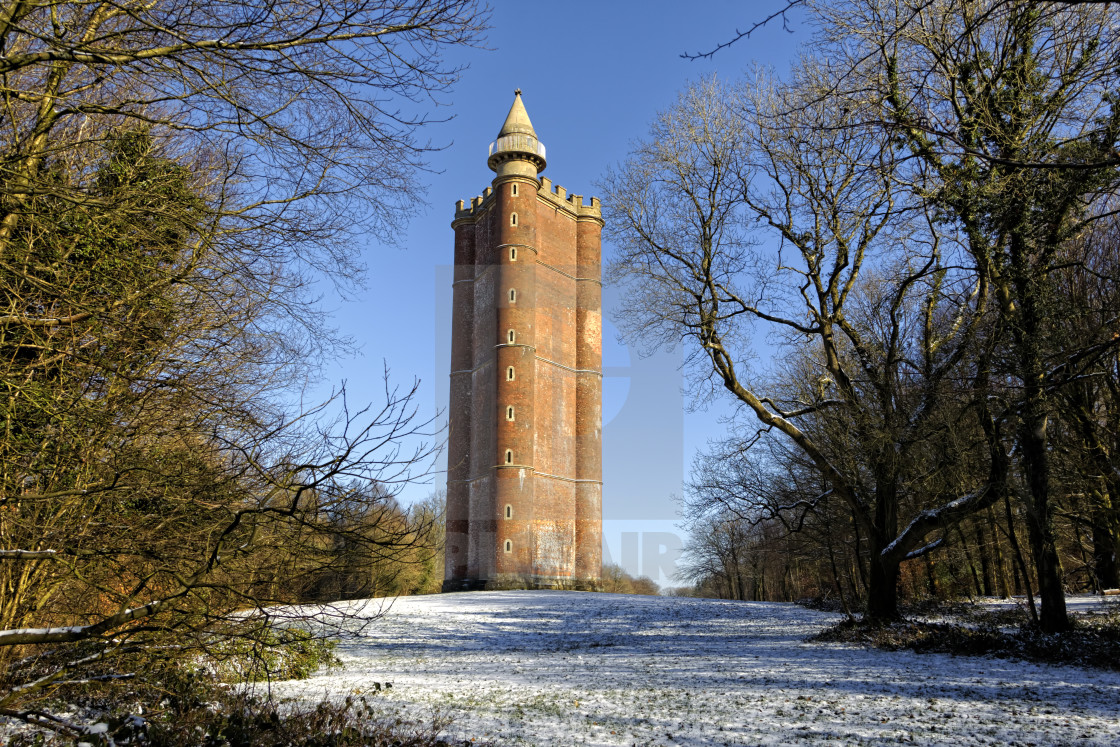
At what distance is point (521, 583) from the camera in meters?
32.2

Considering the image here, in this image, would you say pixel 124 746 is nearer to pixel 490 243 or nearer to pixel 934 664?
pixel 934 664

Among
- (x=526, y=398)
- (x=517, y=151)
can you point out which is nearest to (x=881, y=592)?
(x=526, y=398)

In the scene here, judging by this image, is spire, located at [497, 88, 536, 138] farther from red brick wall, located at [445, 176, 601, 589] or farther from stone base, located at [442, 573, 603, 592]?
stone base, located at [442, 573, 603, 592]

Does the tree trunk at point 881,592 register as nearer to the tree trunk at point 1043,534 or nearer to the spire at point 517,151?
the tree trunk at point 1043,534

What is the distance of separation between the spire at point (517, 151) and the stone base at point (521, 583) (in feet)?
64.8

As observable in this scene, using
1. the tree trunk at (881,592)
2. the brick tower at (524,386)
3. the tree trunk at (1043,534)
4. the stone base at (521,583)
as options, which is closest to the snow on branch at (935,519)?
the tree trunk at (881,592)

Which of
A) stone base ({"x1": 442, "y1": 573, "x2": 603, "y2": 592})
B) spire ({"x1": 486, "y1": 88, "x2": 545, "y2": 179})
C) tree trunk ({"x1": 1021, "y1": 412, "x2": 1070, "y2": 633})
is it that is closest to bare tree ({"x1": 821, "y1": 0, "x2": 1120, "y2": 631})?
tree trunk ({"x1": 1021, "y1": 412, "x2": 1070, "y2": 633})

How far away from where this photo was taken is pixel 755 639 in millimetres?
13789

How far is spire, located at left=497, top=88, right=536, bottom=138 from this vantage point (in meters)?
38.2

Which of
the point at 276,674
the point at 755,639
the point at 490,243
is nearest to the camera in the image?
the point at 276,674

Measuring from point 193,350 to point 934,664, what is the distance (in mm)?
9702

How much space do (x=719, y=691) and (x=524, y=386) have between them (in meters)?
26.4

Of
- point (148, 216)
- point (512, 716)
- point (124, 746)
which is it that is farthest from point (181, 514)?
point (512, 716)

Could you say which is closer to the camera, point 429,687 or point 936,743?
point 936,743
